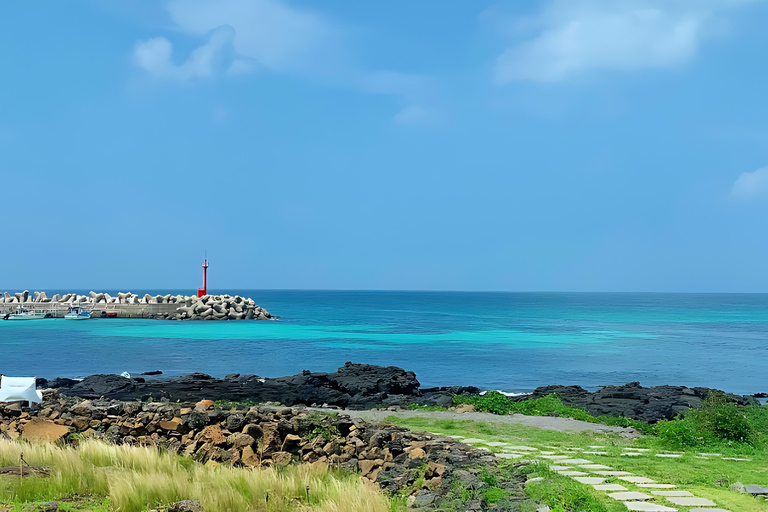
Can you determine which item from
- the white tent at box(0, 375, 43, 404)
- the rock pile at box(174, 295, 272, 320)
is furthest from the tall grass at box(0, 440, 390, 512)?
the rock pile at box(174, 295, 272, 320)

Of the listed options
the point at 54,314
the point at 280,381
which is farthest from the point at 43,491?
the point at 54,314

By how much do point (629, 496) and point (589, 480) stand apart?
33.3 inches

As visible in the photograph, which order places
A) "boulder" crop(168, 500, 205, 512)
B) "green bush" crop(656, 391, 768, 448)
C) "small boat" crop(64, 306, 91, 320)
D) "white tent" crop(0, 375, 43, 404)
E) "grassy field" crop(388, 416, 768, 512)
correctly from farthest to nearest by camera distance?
"small boat" crop(64, 306, 91, 320) < "white tent" crop(0, 375, 43, 404) < "green bush" crop(656, 391, 768, 448) < "boulder" crop(168, 500, 205, 512) < "grassy field" crop(388, 416, 768, 512)

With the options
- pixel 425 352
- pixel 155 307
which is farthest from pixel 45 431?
pixel 155 307

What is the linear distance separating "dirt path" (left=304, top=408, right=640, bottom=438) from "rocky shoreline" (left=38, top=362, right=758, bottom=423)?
2546 mm

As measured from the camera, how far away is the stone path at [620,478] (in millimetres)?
6918

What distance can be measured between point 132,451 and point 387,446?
4162 mm

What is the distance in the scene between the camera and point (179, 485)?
819cm

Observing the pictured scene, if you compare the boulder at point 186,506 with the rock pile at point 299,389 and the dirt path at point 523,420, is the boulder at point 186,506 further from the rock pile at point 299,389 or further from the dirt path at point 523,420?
the rock pile at point 299,389

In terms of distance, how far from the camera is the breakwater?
290 ft

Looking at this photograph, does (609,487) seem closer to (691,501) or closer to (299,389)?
(691,501)

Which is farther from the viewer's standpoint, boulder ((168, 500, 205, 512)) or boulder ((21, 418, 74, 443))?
boulder ((21, 418, 74, 443))

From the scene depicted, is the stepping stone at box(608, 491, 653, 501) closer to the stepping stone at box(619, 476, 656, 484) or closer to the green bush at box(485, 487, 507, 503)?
the stepping stone at box(619, 476, 656, 484)

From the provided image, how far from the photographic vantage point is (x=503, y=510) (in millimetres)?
6676
